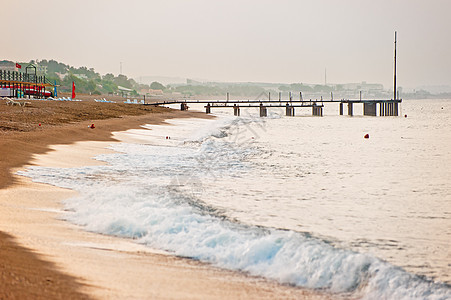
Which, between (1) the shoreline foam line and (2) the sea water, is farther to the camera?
(2) the sea water

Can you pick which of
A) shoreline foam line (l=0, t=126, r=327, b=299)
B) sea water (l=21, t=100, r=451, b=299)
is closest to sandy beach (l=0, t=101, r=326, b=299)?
shoreline foam line (l=0, t=126, r=327, b=299)

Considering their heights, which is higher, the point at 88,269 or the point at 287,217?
the point at 88,269

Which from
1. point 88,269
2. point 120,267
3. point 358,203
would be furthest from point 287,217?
point 88,269

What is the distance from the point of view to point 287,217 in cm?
970

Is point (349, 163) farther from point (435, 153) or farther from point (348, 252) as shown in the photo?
point (348, 252)

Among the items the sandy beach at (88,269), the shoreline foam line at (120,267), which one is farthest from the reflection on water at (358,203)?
the sandy beach at (88,269)

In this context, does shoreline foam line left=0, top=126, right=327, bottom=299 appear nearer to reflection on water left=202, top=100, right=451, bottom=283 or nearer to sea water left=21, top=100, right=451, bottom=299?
sea water left=21, top=100, right=451, bottom=299

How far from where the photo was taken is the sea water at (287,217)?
6586mm

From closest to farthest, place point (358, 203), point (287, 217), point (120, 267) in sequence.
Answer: point (120, 267) → point (287, 217) → point (358, 203)

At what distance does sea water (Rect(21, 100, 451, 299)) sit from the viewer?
6.59 metres

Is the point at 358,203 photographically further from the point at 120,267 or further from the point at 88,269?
the point at 88,269

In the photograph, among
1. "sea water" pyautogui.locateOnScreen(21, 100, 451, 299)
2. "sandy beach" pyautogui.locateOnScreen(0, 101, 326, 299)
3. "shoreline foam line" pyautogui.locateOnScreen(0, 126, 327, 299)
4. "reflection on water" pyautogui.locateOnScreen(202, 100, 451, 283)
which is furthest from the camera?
"reflection on water" pyautogui.locateOnScreen(202, 100, 451, 283)

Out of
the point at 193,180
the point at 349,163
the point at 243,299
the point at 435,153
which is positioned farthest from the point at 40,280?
the point at 435,153

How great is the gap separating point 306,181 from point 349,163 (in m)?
6.52
